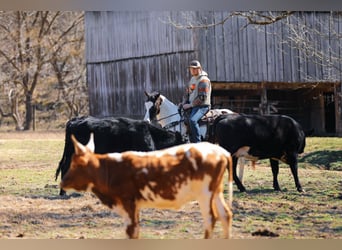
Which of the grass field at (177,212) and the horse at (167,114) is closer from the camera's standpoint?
the grass field at (177,212)

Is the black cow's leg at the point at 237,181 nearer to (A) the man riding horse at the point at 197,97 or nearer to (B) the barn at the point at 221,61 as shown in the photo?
(A) the man riding horse at the point at 197,97

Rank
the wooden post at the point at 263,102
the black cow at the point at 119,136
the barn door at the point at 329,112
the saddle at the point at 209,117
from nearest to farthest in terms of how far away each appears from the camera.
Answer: the black cow at the point at 119,136, the saddle at the point at 209,117, the wooden post at the point at 263,102, the barn door at the point at 329,112

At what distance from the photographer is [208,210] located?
17.7 ft

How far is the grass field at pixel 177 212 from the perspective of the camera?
6367 millimetres

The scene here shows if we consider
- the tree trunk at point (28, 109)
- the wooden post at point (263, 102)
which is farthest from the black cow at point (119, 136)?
the tree trunk at point (28, 109)

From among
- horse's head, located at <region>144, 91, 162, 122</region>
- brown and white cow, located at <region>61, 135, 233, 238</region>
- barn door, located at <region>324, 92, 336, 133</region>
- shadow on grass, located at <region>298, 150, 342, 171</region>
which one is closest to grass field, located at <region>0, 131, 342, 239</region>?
shadow on grass, located at <region>298, 150, 342, 171</region>

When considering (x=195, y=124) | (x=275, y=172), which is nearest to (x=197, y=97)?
(x=195, y=124)

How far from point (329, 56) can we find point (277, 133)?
2.79m

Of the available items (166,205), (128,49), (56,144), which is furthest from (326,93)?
(166,205)

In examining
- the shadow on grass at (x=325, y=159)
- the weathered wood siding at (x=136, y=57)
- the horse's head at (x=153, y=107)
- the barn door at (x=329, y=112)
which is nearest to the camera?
the horse's head at (x=153, y=107)

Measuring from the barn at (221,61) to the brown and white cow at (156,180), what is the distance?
5055mm

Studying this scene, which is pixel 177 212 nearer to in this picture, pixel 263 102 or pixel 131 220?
pixel 131 220

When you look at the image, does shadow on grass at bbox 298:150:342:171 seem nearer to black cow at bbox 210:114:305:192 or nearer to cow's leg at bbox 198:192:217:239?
black cow at bbox 210:114:305:192

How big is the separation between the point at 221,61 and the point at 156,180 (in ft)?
19.5
